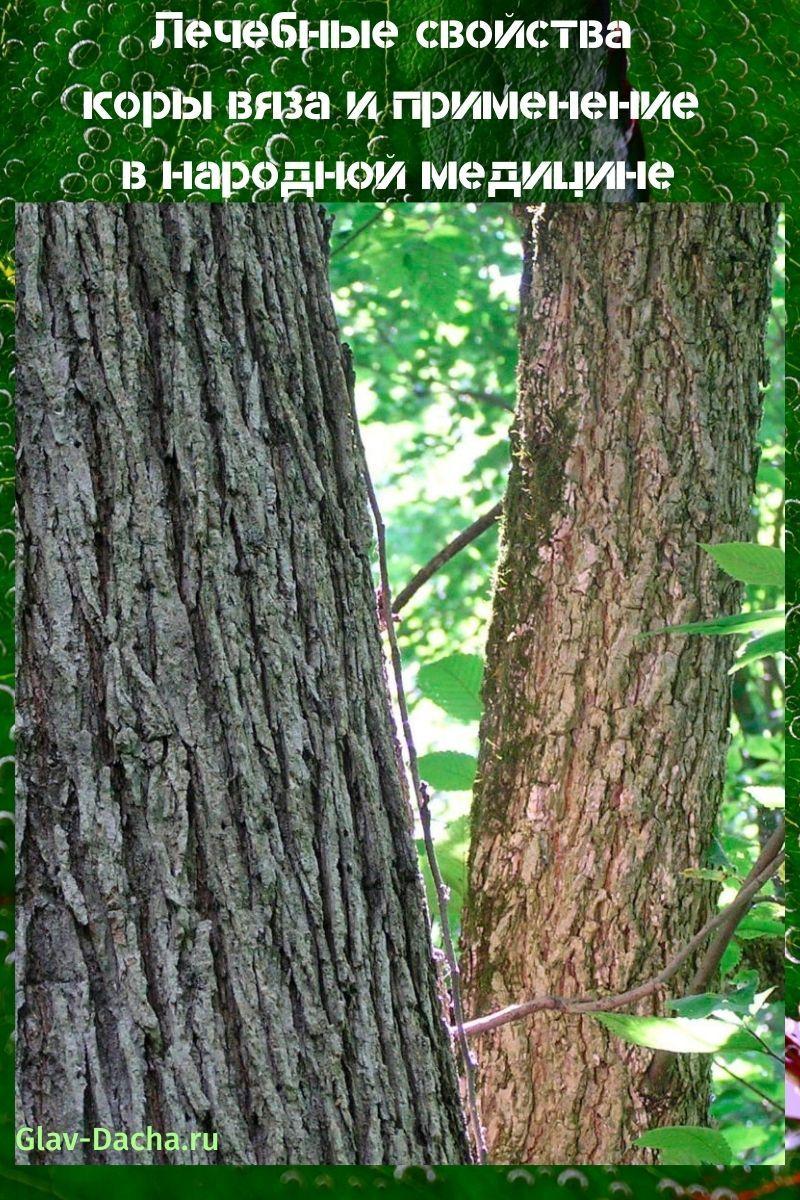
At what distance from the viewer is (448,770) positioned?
1128mm

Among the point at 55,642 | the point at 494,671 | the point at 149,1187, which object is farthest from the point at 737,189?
the point at 149,1187

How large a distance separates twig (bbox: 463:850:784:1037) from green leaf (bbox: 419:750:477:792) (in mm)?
239

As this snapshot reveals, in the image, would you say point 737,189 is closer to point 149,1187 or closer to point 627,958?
point 627,958

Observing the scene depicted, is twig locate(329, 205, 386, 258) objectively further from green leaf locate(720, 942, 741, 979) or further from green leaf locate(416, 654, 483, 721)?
green leaf locate(720, 942, 741, 979)

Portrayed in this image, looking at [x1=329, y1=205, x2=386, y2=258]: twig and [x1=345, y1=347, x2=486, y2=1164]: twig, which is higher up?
[x1=329, y1=205, x2=386, y2=258]: twig

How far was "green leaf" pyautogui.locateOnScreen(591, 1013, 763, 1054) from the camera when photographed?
0.91m

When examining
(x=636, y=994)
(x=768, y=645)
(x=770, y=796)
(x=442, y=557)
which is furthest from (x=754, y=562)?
(x=636, y=994)

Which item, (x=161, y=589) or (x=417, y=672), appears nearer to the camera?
(x=161, y=589)

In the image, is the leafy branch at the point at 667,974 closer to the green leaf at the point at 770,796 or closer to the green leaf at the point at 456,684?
the green leaf at the point at 770,796

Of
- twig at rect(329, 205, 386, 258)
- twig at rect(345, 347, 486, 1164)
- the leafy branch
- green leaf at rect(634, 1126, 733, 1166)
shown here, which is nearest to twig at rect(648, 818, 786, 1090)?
the leafy branch

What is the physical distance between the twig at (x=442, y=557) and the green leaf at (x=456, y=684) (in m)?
0.10

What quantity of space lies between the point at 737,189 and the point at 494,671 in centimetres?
55

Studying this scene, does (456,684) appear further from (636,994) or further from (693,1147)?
(693,1147)

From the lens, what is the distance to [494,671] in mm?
1179
